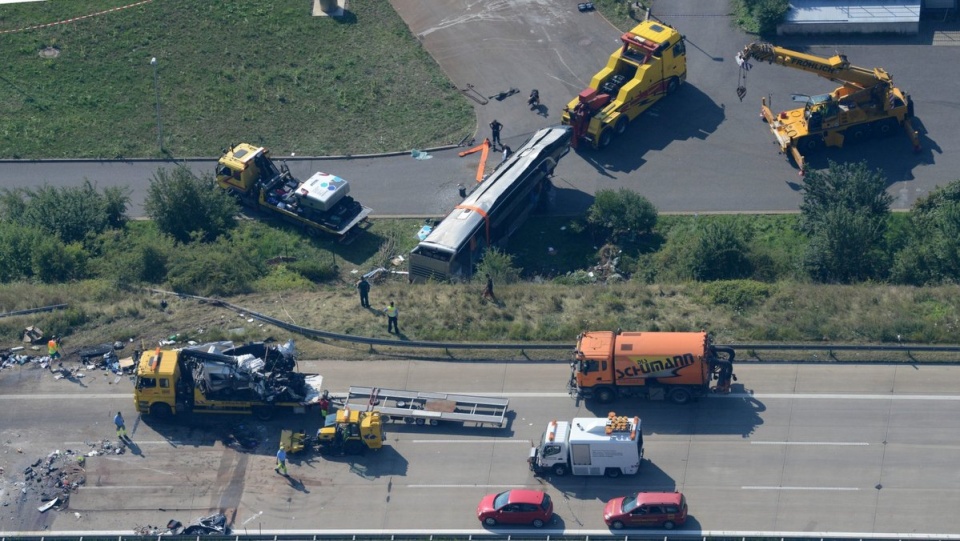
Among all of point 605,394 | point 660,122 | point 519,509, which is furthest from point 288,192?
point 519,509

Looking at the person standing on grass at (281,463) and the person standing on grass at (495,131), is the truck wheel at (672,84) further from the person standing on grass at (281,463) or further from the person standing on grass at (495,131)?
the person standing on grass at (281,463)

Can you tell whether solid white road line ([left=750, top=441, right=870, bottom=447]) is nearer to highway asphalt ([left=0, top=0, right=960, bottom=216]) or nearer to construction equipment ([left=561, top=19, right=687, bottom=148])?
highway asphalt ([left=0, top=0, right=960, bottom=216])

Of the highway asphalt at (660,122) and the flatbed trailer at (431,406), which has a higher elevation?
Result: the flatbed trailer at (431,406)

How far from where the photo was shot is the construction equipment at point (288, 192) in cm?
6519

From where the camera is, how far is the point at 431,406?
51.3 meters

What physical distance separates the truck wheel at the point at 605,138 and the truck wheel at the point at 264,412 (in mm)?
24835

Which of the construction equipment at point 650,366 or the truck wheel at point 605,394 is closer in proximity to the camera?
the construction equipment at point 650,366

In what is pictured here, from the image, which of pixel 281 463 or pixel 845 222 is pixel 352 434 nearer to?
pixel 281 463

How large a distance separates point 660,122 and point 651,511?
98.6 ft

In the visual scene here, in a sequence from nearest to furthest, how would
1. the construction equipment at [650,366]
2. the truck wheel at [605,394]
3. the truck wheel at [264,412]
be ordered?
the construction equipment at [650,366], the truck wheel at [605,394], the truck wheel at [264,412]

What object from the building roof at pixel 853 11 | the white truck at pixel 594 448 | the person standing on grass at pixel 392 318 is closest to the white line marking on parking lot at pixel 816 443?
the white truck at pixel 594 448

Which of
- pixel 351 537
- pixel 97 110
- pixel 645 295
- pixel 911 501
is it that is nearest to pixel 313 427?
pixel 351 537

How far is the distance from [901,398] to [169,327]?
29082 millimetres

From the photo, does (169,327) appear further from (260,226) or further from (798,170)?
(798,170)
